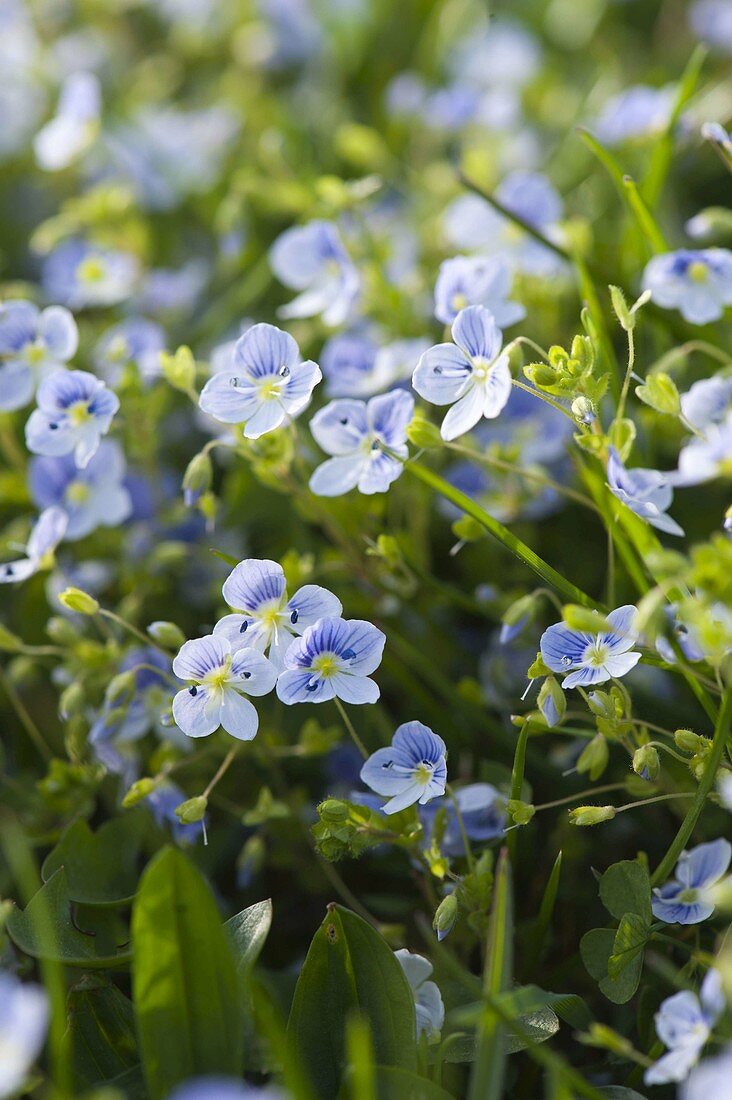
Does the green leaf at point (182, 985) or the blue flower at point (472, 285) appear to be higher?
the blue flower at point (472, 285)

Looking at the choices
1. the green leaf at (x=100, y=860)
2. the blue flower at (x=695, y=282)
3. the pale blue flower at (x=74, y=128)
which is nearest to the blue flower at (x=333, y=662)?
the green leaf at (x=100, y=860)

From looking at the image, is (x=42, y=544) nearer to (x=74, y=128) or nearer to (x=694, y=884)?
(x=694, y=884)

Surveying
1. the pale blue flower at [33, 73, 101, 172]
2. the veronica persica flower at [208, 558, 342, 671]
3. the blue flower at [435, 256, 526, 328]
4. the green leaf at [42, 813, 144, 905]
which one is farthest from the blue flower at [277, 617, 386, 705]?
the pale blue flower at [33, 73, 101, 172]

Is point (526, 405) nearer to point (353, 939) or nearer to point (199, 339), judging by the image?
point (199, 339)

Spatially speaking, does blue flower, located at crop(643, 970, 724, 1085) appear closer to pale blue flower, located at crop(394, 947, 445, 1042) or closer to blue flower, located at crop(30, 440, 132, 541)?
pale blue flower, located at crop(394, 947, 445, 1042)

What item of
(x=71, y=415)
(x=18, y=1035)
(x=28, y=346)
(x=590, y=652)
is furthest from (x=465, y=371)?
(x=18, y=1035)

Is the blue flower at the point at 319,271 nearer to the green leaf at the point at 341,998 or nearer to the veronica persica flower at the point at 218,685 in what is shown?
the veronica persica flower at the point at 218,685
